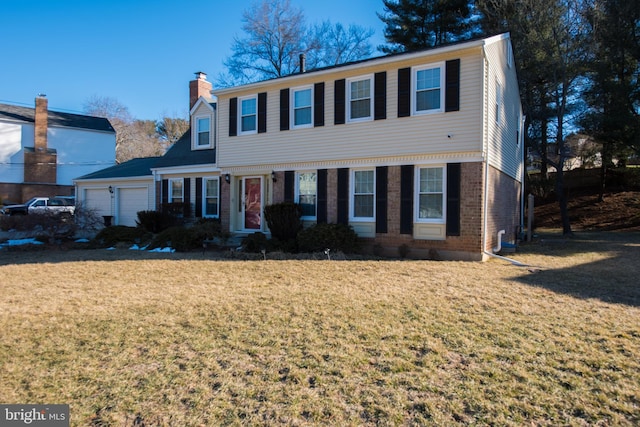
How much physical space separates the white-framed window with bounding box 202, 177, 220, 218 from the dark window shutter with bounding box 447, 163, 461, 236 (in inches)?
347

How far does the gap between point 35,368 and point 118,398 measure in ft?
3.83

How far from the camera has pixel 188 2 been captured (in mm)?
14297

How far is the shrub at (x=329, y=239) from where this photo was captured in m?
11.1

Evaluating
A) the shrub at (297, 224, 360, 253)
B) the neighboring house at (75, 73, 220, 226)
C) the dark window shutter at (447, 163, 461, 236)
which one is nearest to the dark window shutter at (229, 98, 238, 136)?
the neighboring house at (75, 73, 220, 226)

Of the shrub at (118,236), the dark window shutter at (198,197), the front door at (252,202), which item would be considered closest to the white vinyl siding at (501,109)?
the front door at (252,202)

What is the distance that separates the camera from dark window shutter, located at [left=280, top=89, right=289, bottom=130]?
1322cm

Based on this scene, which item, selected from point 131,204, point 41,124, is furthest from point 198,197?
point 41,124

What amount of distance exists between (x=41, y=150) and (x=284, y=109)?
28586 mm

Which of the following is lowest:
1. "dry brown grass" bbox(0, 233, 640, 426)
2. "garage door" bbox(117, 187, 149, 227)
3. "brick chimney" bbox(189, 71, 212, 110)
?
"dry brown grass" bbox(0, 233, 640, 426)

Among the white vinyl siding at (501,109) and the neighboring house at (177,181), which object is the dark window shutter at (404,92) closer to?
the white vinyl siding at (501,109)

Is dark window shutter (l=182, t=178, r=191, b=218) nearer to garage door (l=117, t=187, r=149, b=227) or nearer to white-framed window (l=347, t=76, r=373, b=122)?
garage door (l=117, t=187, r=149, b=227)

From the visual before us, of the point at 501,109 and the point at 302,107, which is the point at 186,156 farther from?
the point at 501,109

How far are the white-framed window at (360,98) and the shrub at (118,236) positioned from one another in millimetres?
8083

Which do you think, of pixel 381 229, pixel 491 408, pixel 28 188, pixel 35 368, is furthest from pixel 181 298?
pixel 28 188
